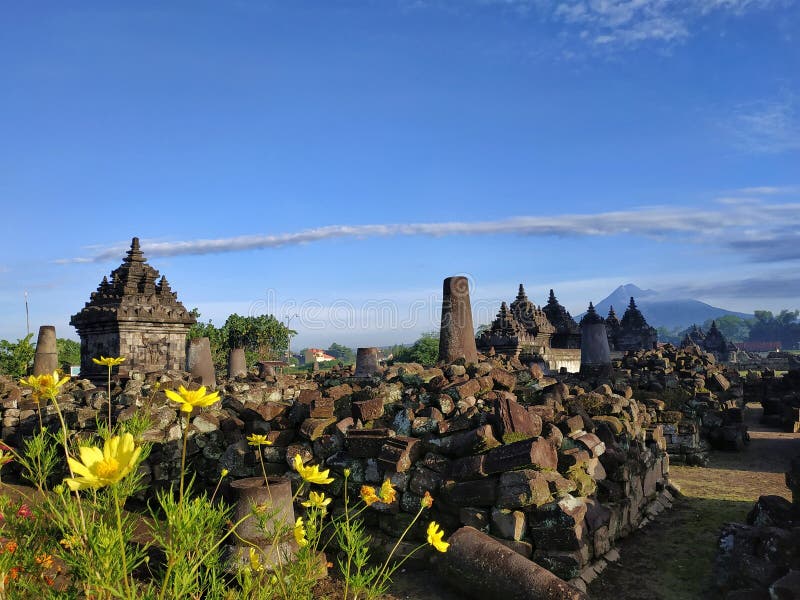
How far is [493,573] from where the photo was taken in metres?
5.09

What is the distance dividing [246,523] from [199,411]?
3.34 meters

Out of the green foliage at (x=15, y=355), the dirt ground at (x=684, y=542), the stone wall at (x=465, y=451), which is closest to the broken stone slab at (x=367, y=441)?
the stone wall at (x=465, y=451)

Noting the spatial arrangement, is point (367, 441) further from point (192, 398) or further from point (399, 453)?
point (192, 398)

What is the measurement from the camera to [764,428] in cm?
1597

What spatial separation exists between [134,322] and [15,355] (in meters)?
12.5

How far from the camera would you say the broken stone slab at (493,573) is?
15.6 ft

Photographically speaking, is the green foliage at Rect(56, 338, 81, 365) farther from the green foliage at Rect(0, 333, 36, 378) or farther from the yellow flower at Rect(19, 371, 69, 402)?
the yellow flower at Rect(19, 371, 69, 402)

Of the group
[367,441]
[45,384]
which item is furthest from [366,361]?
[45,384]

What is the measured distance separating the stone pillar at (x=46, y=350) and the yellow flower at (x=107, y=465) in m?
18.3

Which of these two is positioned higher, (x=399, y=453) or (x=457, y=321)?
(x=457, y=321)

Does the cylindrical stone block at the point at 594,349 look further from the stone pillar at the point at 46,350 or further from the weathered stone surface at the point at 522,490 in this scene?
the stone pillar at the point at 46,350

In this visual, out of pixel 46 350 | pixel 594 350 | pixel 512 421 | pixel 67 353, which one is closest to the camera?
pixel 512 421

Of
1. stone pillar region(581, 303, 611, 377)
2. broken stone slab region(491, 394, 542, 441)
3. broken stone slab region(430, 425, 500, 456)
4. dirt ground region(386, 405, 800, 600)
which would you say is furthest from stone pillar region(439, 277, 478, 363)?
broken stone slab region(430, 425, 500, 456)

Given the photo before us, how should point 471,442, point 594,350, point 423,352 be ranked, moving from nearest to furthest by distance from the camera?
1. point 471,442
2. point 594,350
3. point 423,352
